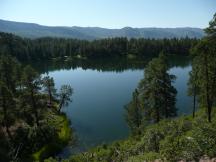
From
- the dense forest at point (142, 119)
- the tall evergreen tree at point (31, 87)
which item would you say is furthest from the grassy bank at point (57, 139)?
the tall evergreen tree at point (31, 87)

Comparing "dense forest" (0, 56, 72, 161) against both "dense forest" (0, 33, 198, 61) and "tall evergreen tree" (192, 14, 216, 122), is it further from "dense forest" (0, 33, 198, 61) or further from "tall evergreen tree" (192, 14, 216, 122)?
"dense forest" (0, 33, 198, 61)

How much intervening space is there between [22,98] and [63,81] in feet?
215

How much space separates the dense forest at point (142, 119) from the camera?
67.2 feet

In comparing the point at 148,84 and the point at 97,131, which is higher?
the point at 148,84

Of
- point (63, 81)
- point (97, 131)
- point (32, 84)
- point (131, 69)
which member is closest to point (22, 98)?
point (32, 84)

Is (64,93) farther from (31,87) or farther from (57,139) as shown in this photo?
(57,139)

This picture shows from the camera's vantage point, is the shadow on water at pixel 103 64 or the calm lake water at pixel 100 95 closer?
the calm lake water at pixel 100 95

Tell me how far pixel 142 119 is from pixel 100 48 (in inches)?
5450

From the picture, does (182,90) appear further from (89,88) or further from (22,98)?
(22,98)

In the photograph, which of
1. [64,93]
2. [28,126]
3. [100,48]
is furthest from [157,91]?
[100,48]

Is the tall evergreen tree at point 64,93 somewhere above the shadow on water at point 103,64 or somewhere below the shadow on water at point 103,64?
above

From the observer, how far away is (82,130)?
55906 mm

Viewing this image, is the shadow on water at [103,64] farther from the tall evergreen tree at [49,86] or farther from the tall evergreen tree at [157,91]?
the tall evergreen tree at [157,91]

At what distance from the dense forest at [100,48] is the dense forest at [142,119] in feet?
353
